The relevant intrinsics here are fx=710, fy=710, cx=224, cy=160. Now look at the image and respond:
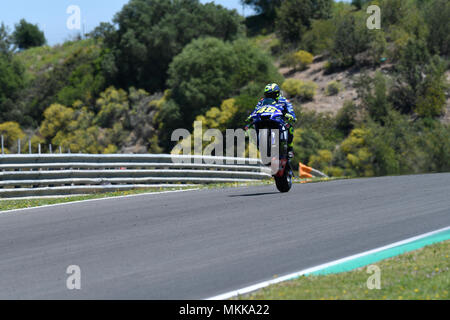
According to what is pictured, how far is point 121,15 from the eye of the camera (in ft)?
256

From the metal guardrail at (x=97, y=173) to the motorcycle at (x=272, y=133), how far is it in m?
2.19

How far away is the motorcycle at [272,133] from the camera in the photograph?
12352 millimetres

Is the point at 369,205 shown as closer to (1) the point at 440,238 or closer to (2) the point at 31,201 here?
(1) the point at 440,238

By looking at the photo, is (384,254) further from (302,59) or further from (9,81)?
(9,81)

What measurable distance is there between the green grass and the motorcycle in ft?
18.6

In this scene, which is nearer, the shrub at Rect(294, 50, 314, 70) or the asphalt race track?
the asphalt race track

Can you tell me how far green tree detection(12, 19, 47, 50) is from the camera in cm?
12656

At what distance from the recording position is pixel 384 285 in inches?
233

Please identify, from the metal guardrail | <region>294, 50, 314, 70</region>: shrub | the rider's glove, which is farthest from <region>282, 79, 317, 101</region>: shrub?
the rider's glove

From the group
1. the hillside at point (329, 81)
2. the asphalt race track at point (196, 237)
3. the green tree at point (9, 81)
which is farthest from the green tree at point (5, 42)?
the asphalt race track at point (196, 237)

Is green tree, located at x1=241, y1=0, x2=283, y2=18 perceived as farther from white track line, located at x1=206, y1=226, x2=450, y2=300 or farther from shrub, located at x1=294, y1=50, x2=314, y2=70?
white track line, located at x1=206, y1=226, x2=450, y2=300

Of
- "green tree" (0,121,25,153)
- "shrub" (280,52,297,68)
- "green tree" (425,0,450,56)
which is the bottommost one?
"green tree" (0,121,25,153)

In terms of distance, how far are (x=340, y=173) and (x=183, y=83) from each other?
63.3 ft
